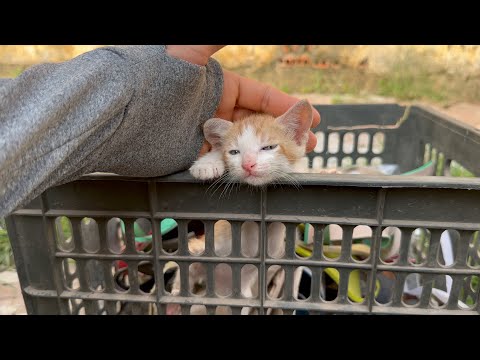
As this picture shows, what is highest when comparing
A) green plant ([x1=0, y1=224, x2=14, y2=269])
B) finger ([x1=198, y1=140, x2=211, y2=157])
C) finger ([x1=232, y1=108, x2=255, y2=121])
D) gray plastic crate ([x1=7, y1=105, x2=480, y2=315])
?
finger ([x1=232, y1=108, x2=255, y2=121])

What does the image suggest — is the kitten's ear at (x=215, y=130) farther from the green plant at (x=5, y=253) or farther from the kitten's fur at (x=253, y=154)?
the green plant at (x=5, y=253)

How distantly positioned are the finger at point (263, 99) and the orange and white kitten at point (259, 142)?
0.34 feet

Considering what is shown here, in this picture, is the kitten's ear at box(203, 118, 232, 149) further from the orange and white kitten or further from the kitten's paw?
the kitten's paw

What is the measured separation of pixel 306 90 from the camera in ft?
11.3

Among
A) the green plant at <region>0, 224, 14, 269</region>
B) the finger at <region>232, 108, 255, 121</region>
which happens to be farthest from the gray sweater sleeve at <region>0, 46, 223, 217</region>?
the green plant at <region>0, 224, 14, 269</region>

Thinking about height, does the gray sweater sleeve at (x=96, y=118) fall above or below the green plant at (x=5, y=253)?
above

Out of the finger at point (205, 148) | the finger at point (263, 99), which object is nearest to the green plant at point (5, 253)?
the finger at point (205, 148)

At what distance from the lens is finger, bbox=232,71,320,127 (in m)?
1.13

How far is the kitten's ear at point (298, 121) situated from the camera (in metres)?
0.94

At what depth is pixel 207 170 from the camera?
2.57ft

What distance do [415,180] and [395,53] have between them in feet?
10.3

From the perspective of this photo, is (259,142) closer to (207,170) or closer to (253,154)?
(253,154)

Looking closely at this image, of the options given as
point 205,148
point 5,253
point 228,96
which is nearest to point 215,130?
point 205,148

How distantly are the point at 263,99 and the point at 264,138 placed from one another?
0.70ft
